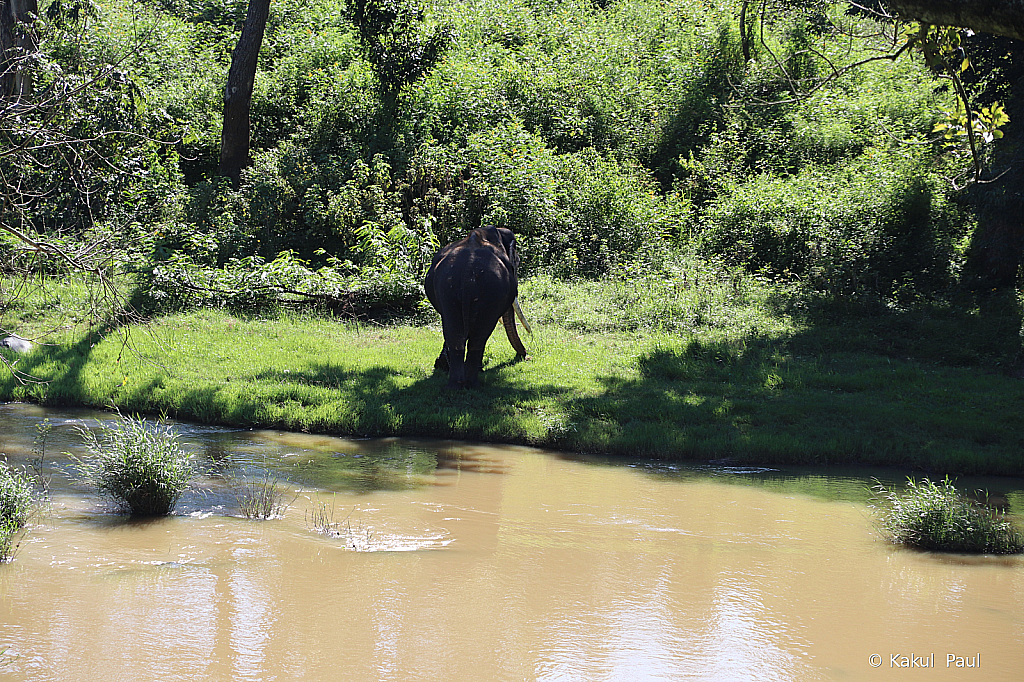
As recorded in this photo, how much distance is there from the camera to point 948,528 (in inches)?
261

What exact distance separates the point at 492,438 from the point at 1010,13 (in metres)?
7.16

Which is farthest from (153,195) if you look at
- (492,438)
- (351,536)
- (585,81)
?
(351,536)

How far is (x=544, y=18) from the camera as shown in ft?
85.1

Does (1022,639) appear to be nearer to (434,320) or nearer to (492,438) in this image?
(492,438)

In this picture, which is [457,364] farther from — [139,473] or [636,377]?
[139,473]

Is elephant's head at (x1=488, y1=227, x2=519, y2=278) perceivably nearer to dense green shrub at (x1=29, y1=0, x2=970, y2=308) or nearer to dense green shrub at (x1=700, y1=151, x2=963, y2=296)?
dense green shrub at (x1=29, y1=0, x2=970, y2=308)

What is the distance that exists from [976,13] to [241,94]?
18.3 meters

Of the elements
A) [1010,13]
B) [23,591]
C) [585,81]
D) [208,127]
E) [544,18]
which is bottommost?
[23,591]

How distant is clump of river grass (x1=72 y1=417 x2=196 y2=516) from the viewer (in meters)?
6.73

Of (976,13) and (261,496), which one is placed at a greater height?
(976,13)

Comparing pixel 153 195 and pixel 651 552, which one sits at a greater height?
pixel 153 195

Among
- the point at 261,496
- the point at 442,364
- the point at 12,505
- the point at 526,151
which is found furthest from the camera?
the point at 526,151

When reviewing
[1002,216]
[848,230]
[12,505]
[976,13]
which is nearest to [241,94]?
[848,230]

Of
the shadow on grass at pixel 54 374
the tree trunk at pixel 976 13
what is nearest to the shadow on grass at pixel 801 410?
the tree trunk at pixel 976 13
